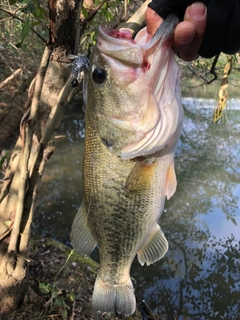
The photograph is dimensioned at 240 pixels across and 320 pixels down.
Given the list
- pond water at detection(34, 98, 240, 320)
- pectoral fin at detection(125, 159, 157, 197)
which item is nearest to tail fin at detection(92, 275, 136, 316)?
pectoral fin at detection(125, 159, 157, 197)

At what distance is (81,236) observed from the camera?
5.31 feet

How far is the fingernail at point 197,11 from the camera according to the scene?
1141mm

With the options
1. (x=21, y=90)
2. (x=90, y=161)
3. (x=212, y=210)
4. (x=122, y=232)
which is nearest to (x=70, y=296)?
(x=122, y=232)

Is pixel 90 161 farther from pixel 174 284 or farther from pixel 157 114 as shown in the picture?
pixel 174 284

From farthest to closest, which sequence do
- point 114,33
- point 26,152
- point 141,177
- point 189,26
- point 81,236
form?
point 26,152, point 81,236, point 141,177, point 114,33, point 189,26

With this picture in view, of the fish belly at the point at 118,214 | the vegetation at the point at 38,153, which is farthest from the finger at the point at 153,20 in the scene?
the vegetation at the point at 38,153

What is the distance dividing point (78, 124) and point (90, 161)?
8.80m

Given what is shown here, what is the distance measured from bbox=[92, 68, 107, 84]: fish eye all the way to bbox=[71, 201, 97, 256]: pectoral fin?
1.88 ft

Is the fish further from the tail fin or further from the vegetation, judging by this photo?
the vegetation

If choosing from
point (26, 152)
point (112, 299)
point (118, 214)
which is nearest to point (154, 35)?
point (118, 214)

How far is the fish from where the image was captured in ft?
4.19

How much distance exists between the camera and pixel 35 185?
2512mm

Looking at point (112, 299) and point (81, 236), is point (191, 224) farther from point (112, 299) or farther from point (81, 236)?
point (81, 236)

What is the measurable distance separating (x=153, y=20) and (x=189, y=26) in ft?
0.50
